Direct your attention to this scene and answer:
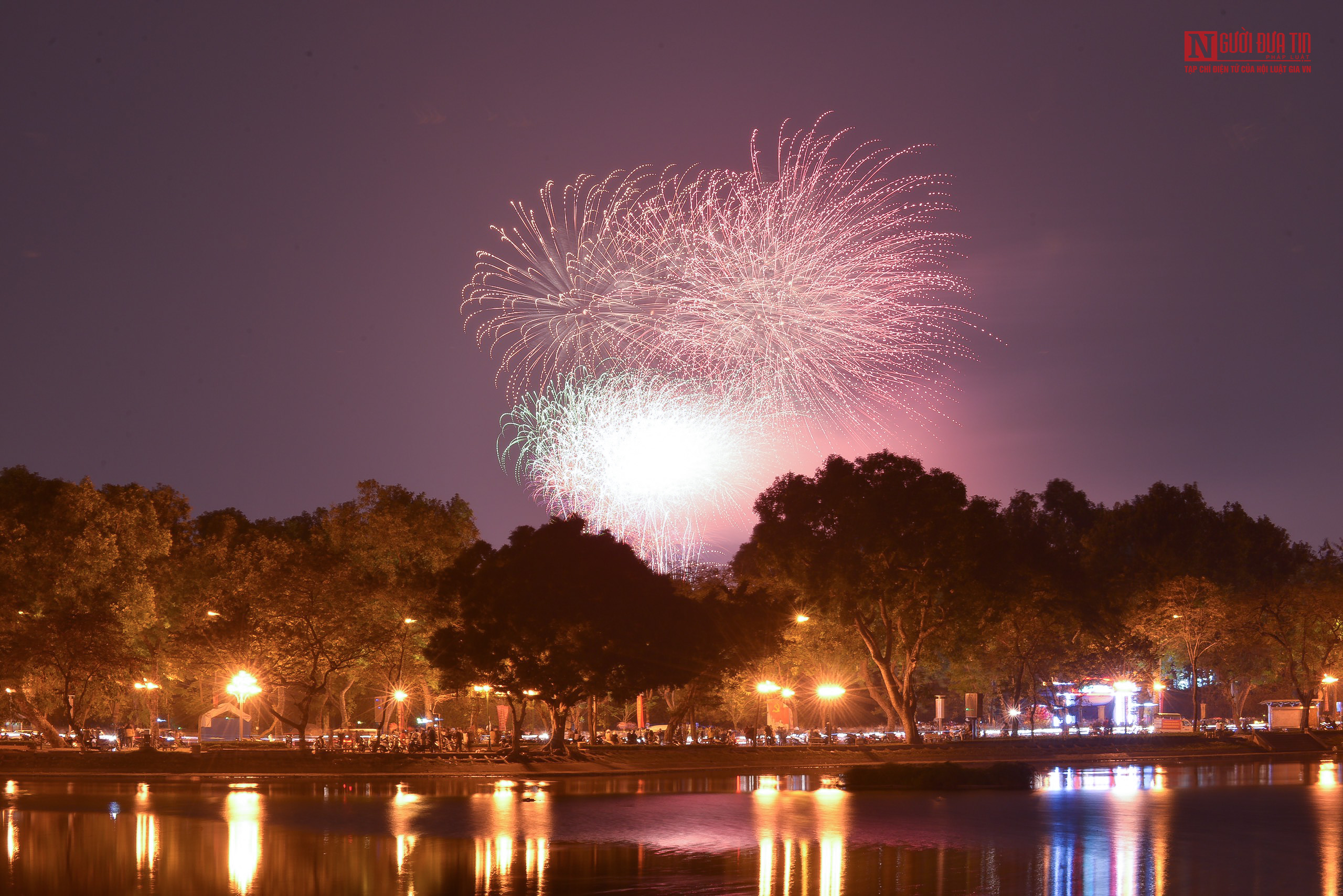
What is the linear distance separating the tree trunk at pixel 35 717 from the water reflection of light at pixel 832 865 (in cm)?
4644

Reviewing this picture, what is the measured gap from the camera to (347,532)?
63062mm

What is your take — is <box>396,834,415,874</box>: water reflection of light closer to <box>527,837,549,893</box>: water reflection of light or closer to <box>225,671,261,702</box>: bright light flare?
<box>527,837,549,893</box>: water reflection of light

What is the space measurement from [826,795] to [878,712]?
6358cm

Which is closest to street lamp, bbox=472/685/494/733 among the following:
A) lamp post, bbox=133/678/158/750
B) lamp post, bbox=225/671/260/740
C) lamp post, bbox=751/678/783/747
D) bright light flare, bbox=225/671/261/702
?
lamp post, bbox=225/671/260/740

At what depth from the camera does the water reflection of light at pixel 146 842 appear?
19.4 m

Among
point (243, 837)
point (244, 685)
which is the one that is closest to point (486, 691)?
point (244, 685)

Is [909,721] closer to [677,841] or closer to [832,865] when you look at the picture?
[677,841]

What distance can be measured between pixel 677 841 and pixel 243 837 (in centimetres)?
850

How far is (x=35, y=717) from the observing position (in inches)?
2211

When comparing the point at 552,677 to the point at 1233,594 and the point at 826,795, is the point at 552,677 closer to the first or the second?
the point at 826,795

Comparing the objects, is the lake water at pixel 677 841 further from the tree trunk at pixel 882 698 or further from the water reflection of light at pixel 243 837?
the tree trunk at pixel 882 698

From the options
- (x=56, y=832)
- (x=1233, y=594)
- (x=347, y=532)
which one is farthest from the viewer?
(x=1233, y=594)

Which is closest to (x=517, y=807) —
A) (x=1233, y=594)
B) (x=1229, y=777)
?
(x=1229, y=777)

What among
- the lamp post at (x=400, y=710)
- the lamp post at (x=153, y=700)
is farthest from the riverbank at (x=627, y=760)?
the lamp post at (x=400, y=710)
